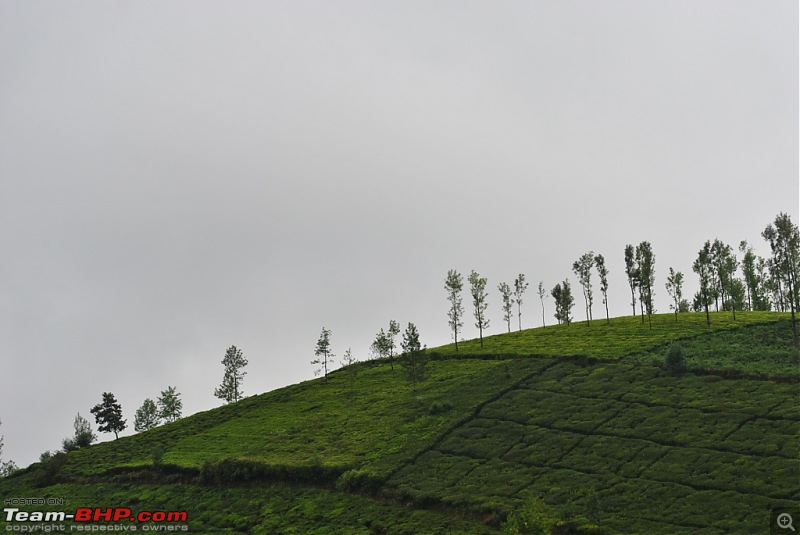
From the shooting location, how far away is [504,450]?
9406cm

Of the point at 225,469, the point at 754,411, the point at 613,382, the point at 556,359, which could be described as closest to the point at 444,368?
the point at 556,359

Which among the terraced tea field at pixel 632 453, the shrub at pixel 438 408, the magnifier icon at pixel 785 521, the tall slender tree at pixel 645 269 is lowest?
the magnifier icon at pixel 785 521

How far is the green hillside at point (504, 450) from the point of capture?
7562 centimetres

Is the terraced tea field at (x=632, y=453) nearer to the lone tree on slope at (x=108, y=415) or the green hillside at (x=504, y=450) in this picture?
the green hillside at (x=504, y=450)

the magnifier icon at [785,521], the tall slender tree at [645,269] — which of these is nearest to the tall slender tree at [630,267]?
the tall slender tree at [645,269]

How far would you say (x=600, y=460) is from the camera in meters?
86.0

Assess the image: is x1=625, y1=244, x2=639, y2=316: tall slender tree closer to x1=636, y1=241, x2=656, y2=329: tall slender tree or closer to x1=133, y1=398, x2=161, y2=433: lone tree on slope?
x1=636, y1=241, x2=656, y2=329: tall slender tree

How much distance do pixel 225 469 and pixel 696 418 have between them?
66098 millimetres

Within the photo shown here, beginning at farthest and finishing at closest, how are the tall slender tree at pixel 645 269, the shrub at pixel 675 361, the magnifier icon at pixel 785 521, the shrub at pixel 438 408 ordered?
the tall slender tree at pixel 645 269 → the shrub at pixel 438 408 → the shrub at pixel 675 361 → the magnifier icon at pixel 785 521

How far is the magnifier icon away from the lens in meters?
63.2

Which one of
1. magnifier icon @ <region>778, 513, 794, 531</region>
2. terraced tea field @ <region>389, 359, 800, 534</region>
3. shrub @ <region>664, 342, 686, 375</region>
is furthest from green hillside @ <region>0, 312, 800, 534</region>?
magnifier icon @ <region>778, 513, 794, 531</region>

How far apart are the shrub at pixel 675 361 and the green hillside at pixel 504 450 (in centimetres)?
116

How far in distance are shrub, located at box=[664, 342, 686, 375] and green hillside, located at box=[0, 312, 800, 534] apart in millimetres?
1161

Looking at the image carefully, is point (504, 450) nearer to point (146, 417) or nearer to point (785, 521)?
point (785, 521)
